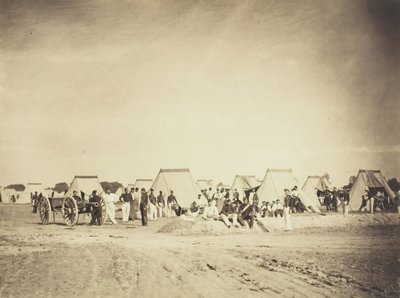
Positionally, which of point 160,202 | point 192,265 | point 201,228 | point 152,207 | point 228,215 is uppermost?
point 160,202

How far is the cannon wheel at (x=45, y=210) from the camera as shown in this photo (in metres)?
7.15

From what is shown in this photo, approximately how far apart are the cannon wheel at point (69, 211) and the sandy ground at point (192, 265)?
0.95 m

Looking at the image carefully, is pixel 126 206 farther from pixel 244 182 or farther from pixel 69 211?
pixel 244 182

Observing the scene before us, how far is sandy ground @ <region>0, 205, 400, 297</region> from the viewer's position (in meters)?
4.44

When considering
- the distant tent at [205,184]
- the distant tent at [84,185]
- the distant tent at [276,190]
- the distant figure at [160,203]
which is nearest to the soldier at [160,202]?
the distant figure at [160,203]

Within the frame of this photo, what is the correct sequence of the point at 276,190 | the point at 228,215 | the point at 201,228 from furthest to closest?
the point at 276,190 < the point at 228,215 < the point at 201,228

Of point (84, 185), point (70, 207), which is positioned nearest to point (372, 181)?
point (84, 185)

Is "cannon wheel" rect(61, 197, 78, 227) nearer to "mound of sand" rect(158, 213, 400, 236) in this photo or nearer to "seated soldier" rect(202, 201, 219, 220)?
"mound of sand" rect(158, 213, 400, 236)

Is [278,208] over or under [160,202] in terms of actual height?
under

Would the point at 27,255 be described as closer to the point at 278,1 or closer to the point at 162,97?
the point at 162,97

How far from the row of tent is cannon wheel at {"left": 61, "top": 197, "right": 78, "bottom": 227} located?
0.38 m

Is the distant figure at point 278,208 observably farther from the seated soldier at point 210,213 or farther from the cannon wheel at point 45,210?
the cannon wheel at point 45,210

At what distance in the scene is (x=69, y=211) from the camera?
7191mm

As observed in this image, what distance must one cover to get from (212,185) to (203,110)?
3.10m
